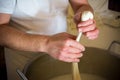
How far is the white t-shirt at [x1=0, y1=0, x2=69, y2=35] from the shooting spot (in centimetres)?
67

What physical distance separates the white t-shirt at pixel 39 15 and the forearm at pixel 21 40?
0.24ft

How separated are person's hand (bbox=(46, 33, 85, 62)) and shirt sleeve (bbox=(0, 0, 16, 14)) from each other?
0.51ft

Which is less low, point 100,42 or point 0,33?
point 0,33

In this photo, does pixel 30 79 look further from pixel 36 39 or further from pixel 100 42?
pixel 100 42

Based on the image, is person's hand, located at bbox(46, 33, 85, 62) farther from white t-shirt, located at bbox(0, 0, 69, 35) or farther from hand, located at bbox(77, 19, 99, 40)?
white t-shirt, located at bbox(0, 0, 69, 35)

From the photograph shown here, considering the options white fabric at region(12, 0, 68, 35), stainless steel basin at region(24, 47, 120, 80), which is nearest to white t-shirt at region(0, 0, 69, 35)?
white fabric at region(12, 0, 68, 35)

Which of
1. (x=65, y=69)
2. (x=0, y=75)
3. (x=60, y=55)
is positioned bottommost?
(x=0, y=75)

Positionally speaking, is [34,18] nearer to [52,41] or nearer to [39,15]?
[39,15]

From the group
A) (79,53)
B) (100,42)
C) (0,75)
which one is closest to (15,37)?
(79,53)

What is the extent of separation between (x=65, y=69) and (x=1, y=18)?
10.1 inches

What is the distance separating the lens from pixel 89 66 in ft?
2.41

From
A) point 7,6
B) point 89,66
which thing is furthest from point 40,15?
point 89,66

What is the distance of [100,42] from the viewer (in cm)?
111

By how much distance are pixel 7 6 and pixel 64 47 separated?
0.68 feet
